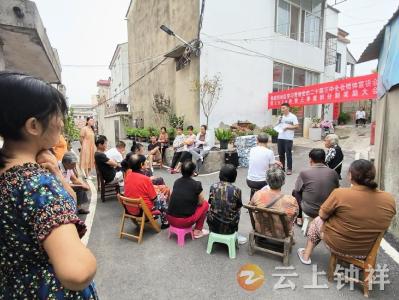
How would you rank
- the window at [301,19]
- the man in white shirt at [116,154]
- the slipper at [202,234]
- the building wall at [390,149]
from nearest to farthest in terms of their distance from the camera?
the slipper at [202,234]
the building wall at [390,149]
the man in white shirt at [116,154]
the window at [301,19]

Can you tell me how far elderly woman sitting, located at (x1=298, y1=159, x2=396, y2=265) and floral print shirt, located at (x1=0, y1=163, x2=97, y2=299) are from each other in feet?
8.25

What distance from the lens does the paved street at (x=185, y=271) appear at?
2686 millimetres

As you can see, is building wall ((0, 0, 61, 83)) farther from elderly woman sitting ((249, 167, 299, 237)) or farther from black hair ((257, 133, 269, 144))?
black hair ((257, 133, 269, 144))

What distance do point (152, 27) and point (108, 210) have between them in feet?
44.5

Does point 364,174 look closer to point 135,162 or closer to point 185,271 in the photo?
point 185,271

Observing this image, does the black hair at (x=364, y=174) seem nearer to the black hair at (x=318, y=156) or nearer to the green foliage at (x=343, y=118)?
the black hair at (x=318, y=156)

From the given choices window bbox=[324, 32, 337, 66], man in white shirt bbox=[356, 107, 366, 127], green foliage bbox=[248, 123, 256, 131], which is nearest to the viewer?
green foliage bbox=[248, 123, 256, 131]

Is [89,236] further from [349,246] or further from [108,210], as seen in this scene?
[349,246]

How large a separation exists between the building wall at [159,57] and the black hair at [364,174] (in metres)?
8.72

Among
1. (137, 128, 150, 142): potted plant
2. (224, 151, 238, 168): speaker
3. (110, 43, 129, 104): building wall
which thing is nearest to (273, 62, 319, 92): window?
(224, 151, 238, 168): speaker

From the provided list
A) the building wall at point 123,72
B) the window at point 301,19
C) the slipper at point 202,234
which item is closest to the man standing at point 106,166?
the slipper at point 202,234

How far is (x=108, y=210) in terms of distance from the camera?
5.03m

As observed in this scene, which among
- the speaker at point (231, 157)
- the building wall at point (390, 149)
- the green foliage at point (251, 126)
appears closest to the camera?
the building wall at point (390, 149)

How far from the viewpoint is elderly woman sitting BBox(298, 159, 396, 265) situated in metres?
2.58
